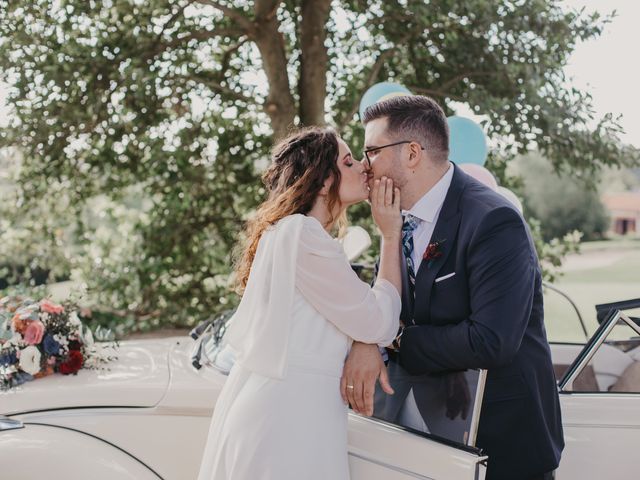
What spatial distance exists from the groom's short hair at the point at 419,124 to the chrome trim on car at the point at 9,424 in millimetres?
1933

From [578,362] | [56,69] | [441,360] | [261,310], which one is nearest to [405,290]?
[441,360]

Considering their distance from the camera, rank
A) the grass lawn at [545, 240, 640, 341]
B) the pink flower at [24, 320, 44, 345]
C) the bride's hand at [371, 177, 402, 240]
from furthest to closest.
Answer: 1. the grass lawn at [545, 240, 640, 341]
2. the pink flower at [24, 320, 44, 345]
3. the bride's hand at [371, 177, 402, 240]

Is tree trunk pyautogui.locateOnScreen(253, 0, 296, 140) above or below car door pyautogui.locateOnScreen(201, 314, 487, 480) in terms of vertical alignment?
above

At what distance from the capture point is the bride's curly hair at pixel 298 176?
2.50 meters

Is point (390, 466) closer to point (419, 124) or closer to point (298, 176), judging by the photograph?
point (298, 176)

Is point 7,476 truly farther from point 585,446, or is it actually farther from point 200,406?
point 585,446

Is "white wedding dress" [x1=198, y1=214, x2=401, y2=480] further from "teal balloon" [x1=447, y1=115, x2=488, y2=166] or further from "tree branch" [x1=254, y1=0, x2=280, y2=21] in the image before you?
Result: "tree branch" [x1=254, y1=0, x2=280, y2=21]

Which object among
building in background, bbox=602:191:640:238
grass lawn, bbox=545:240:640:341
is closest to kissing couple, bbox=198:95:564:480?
grass lawn, bbox=545:240:640:341

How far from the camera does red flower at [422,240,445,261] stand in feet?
8.07

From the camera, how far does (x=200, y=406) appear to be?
290 cm

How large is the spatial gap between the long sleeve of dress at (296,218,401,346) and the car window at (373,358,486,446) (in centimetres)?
27

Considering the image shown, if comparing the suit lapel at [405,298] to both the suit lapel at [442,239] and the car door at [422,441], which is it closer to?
the suit lapel at [442,239]

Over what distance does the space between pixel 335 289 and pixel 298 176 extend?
470 millimetres

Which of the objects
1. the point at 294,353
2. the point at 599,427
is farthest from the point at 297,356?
the point at 599,427
